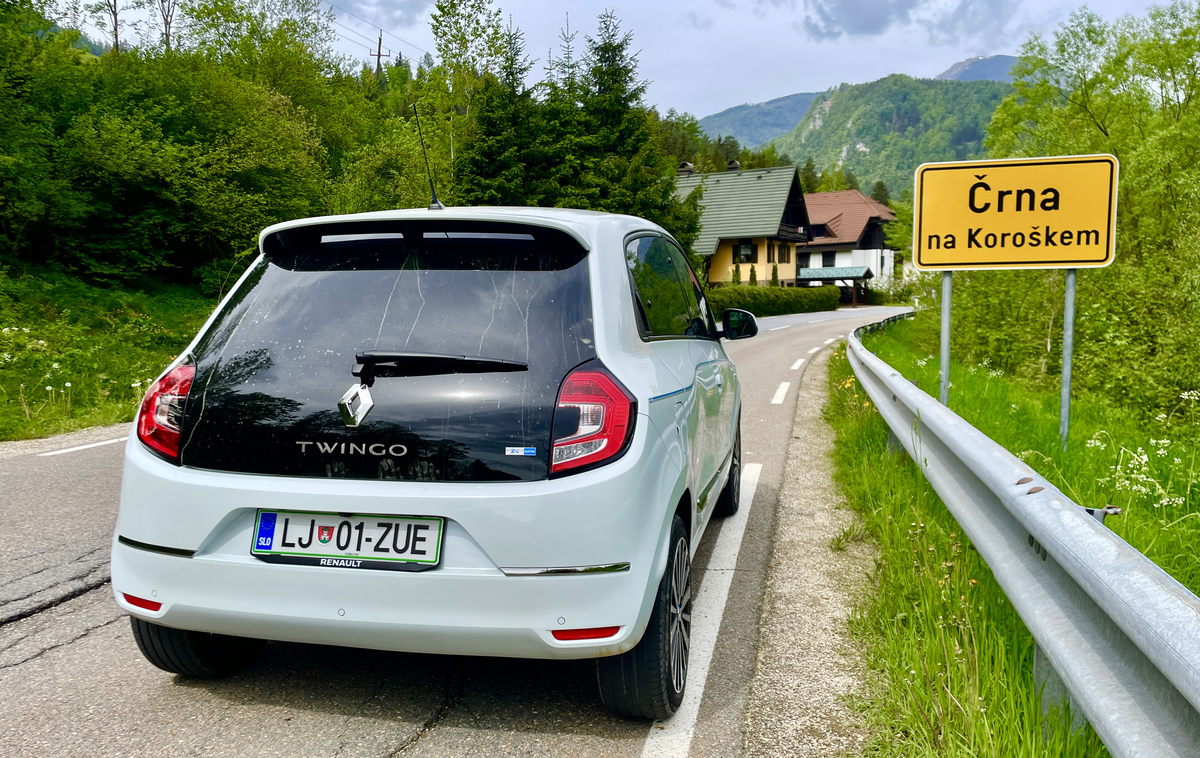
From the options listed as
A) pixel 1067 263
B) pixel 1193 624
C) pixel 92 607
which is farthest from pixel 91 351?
pixel 1193 624

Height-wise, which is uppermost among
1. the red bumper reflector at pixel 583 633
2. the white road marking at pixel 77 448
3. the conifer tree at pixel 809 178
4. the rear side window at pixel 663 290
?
the conifer tree at pixel 809 178

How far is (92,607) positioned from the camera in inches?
159

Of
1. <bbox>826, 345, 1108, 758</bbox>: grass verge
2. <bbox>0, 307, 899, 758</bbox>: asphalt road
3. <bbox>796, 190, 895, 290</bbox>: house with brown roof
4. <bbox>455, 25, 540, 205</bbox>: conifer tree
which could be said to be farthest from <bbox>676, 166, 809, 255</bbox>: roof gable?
<bbox>0, 307, 899, 758</bbox>: asphalt road

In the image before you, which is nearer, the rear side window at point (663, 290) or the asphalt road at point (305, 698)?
the asphalt road at point (305, 698)

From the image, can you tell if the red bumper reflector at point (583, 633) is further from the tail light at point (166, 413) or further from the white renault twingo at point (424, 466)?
the tail light at point (166, 413)

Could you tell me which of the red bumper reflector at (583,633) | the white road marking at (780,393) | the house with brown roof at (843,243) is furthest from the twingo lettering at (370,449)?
the house with brown roof at (843,243)

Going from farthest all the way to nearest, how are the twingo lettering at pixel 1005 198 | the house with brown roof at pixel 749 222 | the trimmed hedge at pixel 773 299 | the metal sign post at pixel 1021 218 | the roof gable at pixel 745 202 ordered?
the house with brown roof at pixel 749 222 → the roof gable at pixel 745 202 → the trimmed hedge at pixel 773 299 → the twingo lettering at pixel 1005 198 → the metal sign post at pixel 1021 218

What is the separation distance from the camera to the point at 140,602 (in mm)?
2811

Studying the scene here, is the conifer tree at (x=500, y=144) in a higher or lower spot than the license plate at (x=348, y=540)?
higher

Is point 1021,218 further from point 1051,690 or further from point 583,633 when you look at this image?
point 583,633

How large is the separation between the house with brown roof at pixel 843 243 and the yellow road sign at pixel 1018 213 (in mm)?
79348

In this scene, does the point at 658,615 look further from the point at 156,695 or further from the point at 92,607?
the point at 92,607

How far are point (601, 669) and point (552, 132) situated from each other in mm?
25036

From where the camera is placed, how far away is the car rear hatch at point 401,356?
8.63ft
